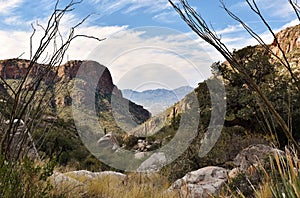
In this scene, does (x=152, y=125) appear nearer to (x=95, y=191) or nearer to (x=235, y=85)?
(x=235, y=85)

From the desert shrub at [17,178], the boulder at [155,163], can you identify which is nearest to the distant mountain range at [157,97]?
the boulder at [155,163]

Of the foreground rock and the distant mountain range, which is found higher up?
the distant mountain range

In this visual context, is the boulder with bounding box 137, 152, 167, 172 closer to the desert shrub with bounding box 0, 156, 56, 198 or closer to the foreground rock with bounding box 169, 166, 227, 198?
the foreground rock with bounding box 169, 166, 227, 198

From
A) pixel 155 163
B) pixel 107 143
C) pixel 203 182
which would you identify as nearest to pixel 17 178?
pixel 203 182

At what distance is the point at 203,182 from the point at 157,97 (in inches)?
186

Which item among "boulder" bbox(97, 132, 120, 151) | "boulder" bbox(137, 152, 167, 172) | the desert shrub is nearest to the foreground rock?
the desert shrub

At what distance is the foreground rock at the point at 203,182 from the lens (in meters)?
5.29

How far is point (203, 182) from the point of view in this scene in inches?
228

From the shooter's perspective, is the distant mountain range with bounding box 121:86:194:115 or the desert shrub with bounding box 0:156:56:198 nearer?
the desert shrub with bounding box 0:156:56:198

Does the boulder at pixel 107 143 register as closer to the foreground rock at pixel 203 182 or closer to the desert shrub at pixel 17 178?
the foreground rock at pixel 203 182

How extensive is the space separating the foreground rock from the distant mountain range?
381cm

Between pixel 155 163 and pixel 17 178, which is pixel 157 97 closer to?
pixel 155 163

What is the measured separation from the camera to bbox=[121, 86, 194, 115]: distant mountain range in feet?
32.4

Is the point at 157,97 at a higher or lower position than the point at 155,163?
higher
